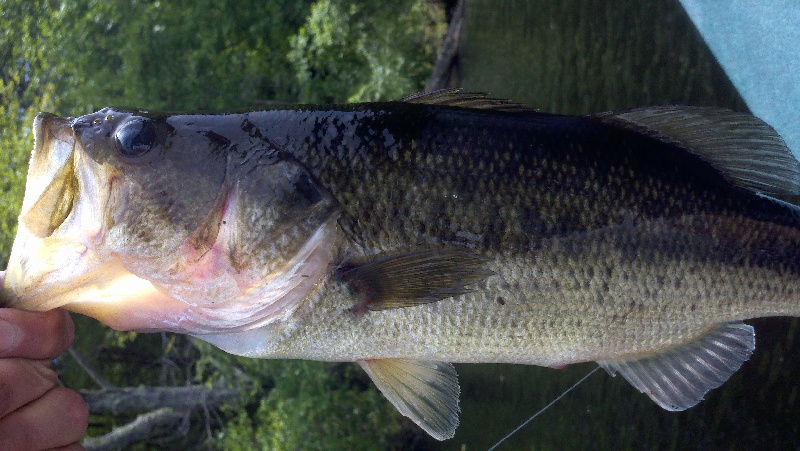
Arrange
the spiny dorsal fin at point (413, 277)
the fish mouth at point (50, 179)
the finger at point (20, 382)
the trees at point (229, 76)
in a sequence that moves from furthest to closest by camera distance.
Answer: the trees at point (229, 76)
the spiny dorsal fin at point (413, 277)
the fish mouth at point (50, 179)
the finger at point (20, 382)

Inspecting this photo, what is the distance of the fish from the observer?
5.72ft

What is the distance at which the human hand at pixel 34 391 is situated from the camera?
1.55 meters

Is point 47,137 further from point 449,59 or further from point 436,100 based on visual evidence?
point 449,59

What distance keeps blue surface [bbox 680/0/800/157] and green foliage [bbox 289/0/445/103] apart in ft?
13.2

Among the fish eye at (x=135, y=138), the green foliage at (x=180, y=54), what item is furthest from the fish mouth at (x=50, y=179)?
the green foliage at (x=180, y=54)

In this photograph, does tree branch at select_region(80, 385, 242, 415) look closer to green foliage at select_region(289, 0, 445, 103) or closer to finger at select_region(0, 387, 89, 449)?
green foliage at select_region(289, 0, 445, 103)

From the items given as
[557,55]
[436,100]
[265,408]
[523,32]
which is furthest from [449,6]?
[436,100]

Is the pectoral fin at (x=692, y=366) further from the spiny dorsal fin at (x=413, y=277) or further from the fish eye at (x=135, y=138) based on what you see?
the fish eye at (x=135, y=138)

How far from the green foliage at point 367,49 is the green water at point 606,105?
2.15 feet

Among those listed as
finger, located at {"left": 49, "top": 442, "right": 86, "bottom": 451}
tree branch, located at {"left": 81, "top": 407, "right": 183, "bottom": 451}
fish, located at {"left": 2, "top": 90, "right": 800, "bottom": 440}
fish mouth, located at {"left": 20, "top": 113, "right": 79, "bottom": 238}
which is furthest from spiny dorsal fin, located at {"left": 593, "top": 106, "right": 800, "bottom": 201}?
tree branch, located at {"left": 81, "top": 407, "right": 183, "bottom": 451}

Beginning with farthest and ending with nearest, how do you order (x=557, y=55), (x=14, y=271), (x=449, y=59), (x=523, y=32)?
(x=449, y=59) → (x=523, y=32) → (x=557, y=55) → (x=14, y=271)

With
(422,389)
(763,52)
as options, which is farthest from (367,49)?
(422,389)

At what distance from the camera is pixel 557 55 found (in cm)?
561

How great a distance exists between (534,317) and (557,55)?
4.29m
